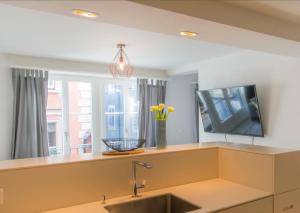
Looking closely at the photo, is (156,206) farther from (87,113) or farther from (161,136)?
(87,113)

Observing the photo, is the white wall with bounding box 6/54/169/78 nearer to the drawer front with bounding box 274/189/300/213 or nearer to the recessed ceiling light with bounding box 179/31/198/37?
the recessed ceiling light with bounding box 179/31/198/37

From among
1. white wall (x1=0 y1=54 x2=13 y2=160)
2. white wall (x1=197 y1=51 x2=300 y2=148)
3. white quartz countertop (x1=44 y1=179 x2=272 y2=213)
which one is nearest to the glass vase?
white quartz countertop (x1=44 y1=179 x2=272 y2=213)

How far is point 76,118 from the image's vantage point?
16.1ft

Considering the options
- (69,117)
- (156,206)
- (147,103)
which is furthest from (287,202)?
(69,117)

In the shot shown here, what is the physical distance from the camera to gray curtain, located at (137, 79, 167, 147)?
5.32m

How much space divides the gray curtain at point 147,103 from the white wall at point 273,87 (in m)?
1.71

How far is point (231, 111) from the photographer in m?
3.92

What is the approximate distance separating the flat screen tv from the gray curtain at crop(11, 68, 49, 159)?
2808 millimetres

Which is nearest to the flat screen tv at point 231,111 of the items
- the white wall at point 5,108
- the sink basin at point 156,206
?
the sink basin at point 156,206

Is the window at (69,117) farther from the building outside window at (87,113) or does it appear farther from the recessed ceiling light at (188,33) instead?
the recessed ceiling light at (188,33)

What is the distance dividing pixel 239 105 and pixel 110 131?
2.71 m

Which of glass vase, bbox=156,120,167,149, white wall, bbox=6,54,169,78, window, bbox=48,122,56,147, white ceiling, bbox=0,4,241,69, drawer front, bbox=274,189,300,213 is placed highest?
white ceiling, bbox=0,4,241,69

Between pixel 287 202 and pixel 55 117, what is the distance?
13.1 feet

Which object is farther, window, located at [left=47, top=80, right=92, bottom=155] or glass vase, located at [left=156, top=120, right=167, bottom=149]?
window, located at [left=47, top=80, right=92, bottom=155]
